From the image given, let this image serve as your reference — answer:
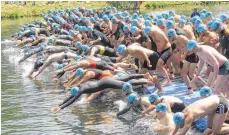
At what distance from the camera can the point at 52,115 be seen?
1251 cm

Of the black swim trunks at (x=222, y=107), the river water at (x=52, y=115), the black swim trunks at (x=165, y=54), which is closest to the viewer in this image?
the black swim trunks at (x=222, y=107)

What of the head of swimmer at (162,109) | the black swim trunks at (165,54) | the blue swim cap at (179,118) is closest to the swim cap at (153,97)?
the head of swimmer at (162,109)

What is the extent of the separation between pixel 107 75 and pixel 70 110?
1616mm

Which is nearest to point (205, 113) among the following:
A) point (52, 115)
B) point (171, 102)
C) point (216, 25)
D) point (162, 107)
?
point (162, 107)

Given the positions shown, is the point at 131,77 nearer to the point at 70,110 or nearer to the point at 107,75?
the point at 107,75

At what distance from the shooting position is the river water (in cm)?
1095

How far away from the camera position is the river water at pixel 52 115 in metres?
10.9

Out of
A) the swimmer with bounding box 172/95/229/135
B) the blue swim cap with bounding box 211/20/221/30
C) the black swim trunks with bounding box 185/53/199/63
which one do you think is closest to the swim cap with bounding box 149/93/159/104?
the swimmer with bounding box 172/95/229/135

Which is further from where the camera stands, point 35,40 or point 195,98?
point 35,40

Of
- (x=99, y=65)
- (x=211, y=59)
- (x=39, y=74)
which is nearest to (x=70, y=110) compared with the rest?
(x=99, y=65)

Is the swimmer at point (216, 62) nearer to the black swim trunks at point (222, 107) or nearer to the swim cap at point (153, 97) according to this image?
the swim cap at point (153, 97)

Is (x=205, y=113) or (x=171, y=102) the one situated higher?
(x=205, y=113)

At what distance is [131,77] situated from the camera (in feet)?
42.9

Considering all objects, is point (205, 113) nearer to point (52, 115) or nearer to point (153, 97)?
point (153, 97)
